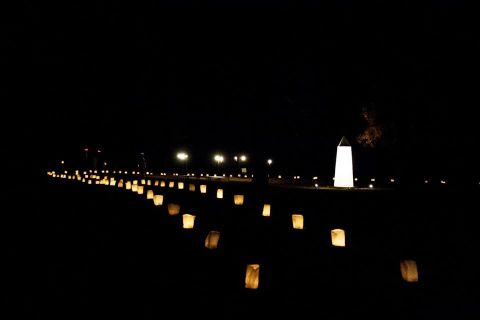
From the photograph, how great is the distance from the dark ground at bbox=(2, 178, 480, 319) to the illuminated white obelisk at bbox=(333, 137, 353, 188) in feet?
38.2

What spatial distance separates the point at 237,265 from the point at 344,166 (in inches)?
757

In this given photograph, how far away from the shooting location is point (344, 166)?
26156 millimetres

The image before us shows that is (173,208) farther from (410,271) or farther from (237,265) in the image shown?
(410,271)

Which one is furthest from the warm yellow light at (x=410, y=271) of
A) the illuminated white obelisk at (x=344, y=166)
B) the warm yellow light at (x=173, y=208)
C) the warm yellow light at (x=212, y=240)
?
the illuminated white obelisk at (x=344, y=166)

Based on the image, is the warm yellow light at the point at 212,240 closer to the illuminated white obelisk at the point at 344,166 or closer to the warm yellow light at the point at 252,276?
the warm yellow light at the point at 252,276

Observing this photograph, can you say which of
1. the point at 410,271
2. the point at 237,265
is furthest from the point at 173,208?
the point at 410,271

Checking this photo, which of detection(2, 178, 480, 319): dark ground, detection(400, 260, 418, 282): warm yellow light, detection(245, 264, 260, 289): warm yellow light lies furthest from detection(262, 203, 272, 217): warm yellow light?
detection(245, 264, 260, 289): warm yellow light

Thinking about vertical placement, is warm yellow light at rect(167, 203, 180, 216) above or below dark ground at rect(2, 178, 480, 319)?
above

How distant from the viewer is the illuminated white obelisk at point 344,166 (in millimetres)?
25922

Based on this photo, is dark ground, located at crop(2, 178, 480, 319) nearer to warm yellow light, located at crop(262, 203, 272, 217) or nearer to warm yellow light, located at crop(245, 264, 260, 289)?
warm yellow light, located at crop(245, 264, 260, 289)

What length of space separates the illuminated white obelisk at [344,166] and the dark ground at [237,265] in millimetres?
11658

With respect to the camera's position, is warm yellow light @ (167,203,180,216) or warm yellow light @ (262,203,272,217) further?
warm yellow light @ (262,203,272,217)

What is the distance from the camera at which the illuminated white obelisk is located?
2592cm

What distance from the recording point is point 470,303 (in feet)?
20.9
